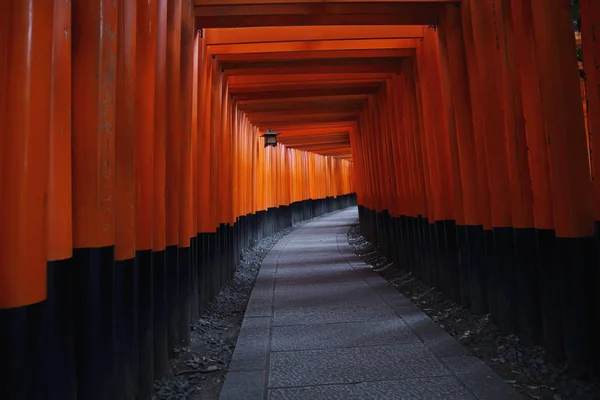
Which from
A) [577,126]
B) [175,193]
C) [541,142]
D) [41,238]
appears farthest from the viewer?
[175,193]

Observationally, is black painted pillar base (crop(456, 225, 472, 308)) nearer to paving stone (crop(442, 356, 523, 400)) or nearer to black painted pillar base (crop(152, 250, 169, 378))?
paving stone (crop(442, 356, 523, 400))

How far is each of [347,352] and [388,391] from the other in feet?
2.65

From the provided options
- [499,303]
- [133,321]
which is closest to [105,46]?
[133,321]

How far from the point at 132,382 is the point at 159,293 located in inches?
31.7

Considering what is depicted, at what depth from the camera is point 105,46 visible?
7.57 feet

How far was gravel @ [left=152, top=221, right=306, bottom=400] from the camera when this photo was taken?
319 centimetres

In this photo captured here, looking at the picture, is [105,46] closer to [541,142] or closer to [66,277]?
[66,277]

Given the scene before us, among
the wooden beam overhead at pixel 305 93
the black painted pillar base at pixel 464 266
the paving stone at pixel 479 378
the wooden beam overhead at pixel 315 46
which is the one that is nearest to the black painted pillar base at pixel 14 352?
the paving stone at pixel 479 378

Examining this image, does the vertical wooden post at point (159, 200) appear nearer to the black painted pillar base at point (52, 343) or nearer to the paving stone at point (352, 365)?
the paving stone at point (352, 365)

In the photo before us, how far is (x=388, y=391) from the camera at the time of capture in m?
2.96

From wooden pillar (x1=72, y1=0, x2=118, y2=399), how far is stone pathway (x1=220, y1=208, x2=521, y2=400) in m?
1.04

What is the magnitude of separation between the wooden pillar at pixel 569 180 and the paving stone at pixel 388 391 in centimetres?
84

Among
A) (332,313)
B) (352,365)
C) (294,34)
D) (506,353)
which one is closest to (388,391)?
(352,365)

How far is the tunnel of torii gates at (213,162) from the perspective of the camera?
1.74m
